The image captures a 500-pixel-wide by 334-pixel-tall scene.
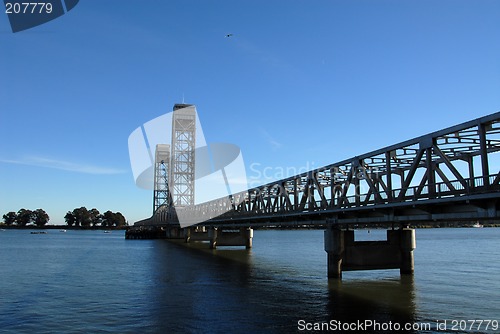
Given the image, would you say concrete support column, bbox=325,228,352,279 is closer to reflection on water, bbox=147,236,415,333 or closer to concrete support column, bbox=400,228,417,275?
reflection on water, bbox=147,236,415,333

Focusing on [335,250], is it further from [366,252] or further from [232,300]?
[232,300]

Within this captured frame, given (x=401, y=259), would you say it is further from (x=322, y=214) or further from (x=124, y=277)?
(x=124, y=277)

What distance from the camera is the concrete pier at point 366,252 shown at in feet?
128

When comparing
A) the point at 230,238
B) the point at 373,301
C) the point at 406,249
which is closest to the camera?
the point at 373,301

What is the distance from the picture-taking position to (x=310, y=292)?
3278 centimetres

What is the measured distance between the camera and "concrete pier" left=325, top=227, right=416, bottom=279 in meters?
39.1

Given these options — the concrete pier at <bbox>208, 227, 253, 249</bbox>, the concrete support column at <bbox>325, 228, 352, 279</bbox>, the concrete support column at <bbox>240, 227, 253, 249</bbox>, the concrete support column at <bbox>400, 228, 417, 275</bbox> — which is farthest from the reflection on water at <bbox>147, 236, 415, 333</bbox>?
the concrete support column at <bbox>240, 227, 253, 249</bbox>

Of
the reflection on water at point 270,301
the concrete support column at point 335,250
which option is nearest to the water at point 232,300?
the reflection on water at point 270,301

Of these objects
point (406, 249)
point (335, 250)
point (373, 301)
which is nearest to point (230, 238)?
point (406, 249)

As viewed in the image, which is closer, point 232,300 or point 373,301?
point 373,301

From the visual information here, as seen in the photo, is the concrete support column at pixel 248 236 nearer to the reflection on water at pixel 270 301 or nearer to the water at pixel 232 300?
the water at pixel 232 300

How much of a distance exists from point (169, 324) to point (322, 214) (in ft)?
68.6

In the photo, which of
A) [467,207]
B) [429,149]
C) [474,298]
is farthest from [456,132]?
[474,298]

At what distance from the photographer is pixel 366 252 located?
40.0 meters
